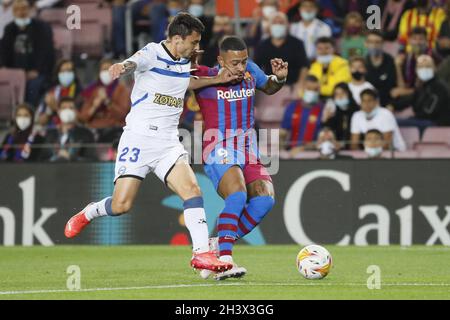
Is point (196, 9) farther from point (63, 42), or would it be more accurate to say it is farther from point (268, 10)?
point (63, 42)

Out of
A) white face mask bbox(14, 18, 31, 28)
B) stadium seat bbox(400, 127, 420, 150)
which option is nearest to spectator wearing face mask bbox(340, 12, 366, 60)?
stadium seat bbox(400, 127, 420, 150)

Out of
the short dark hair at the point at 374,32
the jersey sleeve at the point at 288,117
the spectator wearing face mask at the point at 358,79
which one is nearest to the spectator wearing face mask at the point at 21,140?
the jersey sleeve at the point at 288,117

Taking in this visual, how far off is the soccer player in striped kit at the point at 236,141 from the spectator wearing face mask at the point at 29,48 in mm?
8089

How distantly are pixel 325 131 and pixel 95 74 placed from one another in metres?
4.52

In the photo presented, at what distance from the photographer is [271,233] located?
16031 mm

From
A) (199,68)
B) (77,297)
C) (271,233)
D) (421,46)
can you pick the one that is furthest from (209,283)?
(421,46)

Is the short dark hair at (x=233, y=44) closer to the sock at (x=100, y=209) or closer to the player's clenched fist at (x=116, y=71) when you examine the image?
the player's clenched fist at (x=116, y=71)

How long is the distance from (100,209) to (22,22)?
897cm

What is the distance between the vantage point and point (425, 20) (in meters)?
18.4

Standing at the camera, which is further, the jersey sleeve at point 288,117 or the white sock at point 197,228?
the jersey sleeve at point 288,117

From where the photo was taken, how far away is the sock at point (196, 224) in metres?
10.0

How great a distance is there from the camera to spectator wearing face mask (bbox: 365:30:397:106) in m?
17.8

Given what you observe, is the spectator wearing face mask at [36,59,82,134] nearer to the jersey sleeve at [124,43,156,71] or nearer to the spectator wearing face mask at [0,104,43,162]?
the spectator wearing face mask at [0,104,43,162]
